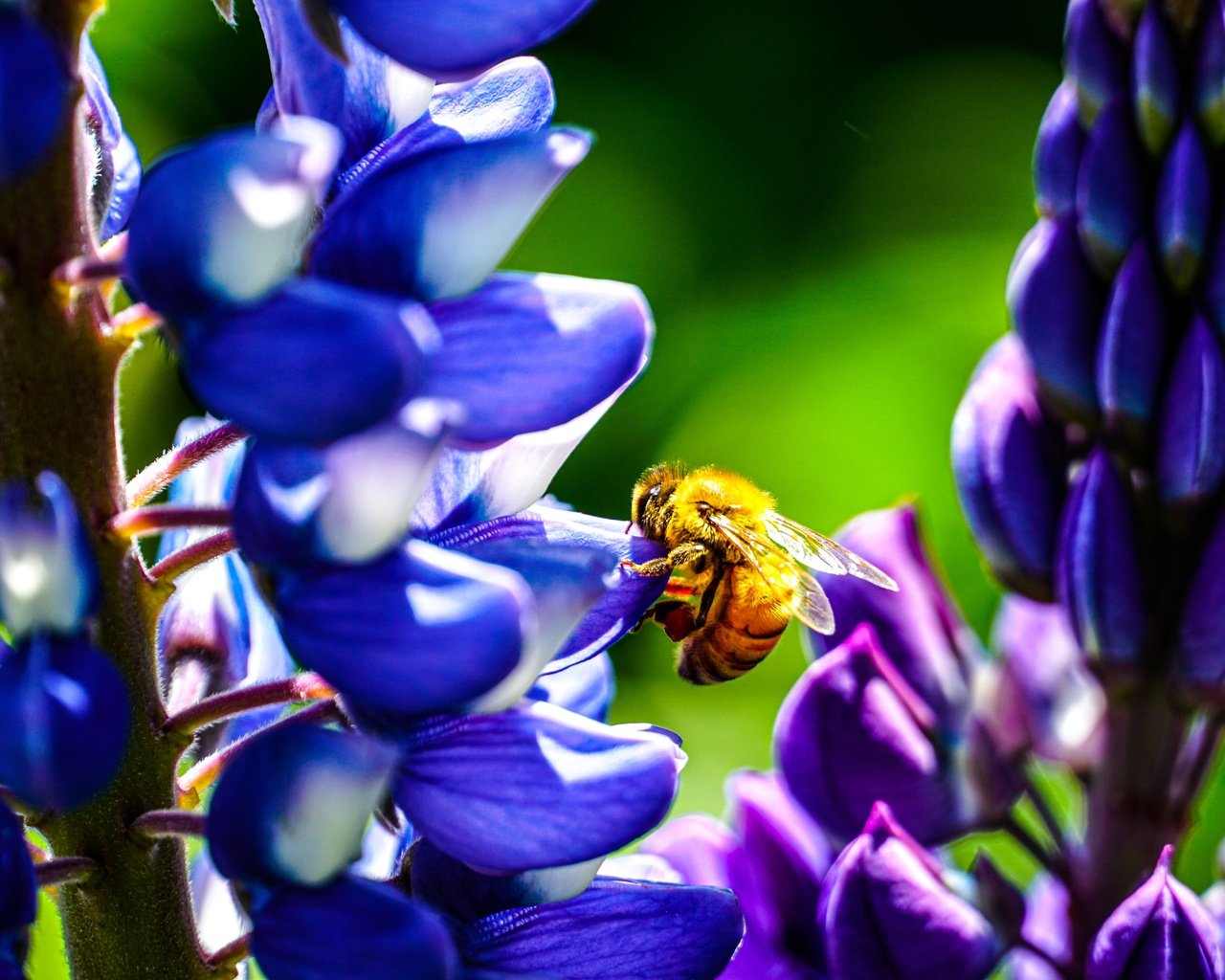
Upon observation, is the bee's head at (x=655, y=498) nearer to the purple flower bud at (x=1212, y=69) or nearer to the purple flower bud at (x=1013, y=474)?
the purple flower bud at (x=1013, y=474)

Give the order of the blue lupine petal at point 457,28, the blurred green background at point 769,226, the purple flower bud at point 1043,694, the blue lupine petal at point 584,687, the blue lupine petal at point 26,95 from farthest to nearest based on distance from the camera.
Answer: the blurred green background at point 769,226
the purple flower bud at point 1043,694
the blue lupine petal at point 584,687
the blue lupine petal at point 457,28
the blue lupine petal at point 26,95

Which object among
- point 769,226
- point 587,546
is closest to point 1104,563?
point 587,546

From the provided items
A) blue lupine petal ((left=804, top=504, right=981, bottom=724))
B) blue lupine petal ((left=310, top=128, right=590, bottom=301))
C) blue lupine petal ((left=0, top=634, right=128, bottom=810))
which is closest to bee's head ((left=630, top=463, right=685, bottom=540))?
blue lupine petal ((left=804, top=504, right=981, bottom=724))

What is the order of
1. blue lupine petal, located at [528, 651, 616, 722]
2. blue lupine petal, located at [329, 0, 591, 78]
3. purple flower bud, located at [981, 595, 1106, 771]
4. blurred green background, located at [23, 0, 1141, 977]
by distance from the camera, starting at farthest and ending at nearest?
blurred green background, located at [23, 0, 1141, 977] < purple flower bud, located at [981, 595, 1106, 771] < blue lupine petal, located at [528, 651, 616, 722] < blue lupine petal, located at [329, 0, 591, 78]

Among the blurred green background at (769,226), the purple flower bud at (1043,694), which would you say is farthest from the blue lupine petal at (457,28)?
the blurred green background at (769,226)

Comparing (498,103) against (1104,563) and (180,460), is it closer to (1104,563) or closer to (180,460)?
(180,460)

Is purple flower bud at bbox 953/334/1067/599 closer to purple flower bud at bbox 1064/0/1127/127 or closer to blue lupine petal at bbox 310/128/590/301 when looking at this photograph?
purple flower bud at bbox 1064/0/1127/127

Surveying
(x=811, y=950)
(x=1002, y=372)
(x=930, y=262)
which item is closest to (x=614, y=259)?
(x=930, y=262)
